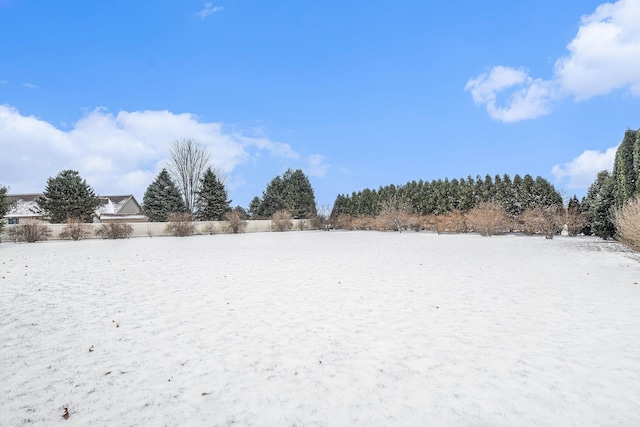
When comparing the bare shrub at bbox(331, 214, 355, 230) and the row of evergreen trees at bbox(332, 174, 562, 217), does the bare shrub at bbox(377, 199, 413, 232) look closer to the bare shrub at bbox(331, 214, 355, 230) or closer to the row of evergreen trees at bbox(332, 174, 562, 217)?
the row of evergreen trees at bbox(332, 174, 562, 217)

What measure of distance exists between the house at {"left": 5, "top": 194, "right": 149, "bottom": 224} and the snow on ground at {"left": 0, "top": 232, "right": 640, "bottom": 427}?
128 feet

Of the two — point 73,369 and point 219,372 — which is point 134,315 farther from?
point 219,372

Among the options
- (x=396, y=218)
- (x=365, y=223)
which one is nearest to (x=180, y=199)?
(x=365, y=223)

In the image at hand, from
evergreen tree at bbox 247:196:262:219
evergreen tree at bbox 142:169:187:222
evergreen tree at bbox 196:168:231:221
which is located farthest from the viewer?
evergreen tree at bbox 247:196:262:219

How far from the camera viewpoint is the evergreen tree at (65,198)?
35.4m

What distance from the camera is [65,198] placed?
35.6 m

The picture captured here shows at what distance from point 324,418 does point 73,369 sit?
3165mm

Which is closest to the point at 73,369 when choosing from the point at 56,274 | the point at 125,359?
the point at 125,359

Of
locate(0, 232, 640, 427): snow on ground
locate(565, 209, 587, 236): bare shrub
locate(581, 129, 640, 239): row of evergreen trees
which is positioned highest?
locate(581, 129, 640, 239): row of evergreen trees

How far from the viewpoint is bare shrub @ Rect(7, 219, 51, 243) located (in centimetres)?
2570

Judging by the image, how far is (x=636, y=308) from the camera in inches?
254

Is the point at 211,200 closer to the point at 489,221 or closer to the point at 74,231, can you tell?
the point at 74,231

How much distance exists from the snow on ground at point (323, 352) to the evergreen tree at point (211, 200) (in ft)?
124

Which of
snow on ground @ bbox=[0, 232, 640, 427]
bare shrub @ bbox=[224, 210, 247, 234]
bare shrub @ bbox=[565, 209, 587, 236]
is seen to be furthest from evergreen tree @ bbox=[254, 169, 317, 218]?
snow on ground @ bbox=[0, 232, 640, 427]
